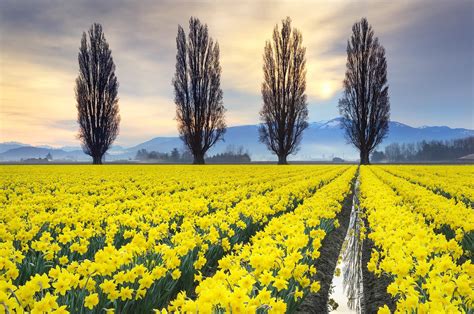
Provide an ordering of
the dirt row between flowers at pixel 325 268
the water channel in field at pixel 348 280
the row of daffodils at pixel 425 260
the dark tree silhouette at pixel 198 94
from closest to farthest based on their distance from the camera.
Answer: the row of daffodils at pixel 425 260
the dirt row between flowers at pixel 325 268
the water channel in field at pixel 348 280
the dark tree silhouette at pixel 198 94

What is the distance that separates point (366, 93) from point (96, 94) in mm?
34791

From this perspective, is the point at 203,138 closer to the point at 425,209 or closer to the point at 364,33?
the point at 364,33

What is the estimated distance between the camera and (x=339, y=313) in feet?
17.1

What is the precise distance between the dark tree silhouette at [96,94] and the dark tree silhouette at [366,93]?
30.7m

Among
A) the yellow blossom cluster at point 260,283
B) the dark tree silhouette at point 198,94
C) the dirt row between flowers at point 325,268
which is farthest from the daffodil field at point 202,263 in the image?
the dark tree silhouette at point 198,94

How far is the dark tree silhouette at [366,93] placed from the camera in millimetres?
52062

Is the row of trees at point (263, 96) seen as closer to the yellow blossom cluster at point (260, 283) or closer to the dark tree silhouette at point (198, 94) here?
the dark tree silhouette at point (198, 94)

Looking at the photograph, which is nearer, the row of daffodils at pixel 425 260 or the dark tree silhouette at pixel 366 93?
the row of daffodils at pixel 425 260

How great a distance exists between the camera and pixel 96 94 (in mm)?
49594

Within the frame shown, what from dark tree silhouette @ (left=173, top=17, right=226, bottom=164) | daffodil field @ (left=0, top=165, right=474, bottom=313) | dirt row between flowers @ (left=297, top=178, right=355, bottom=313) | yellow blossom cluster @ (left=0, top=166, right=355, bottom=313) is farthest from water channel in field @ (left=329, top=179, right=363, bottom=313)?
dark tree silhouette @ (left=173, top=17, right=226, bottom=164)

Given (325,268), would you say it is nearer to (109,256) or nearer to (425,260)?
(425,260)

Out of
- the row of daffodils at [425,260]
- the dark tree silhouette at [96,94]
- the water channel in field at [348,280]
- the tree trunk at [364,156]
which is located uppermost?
the dark tree silhouette at [96,94]

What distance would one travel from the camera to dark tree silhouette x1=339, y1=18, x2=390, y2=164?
171 ft

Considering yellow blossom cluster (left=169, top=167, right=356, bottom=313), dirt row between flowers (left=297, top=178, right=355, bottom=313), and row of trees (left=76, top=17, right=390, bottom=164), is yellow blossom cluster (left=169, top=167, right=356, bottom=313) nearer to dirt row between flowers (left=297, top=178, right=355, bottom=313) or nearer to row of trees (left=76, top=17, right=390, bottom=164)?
dirt row between flowers (left=297, top=178, right=355, bottom=313)
